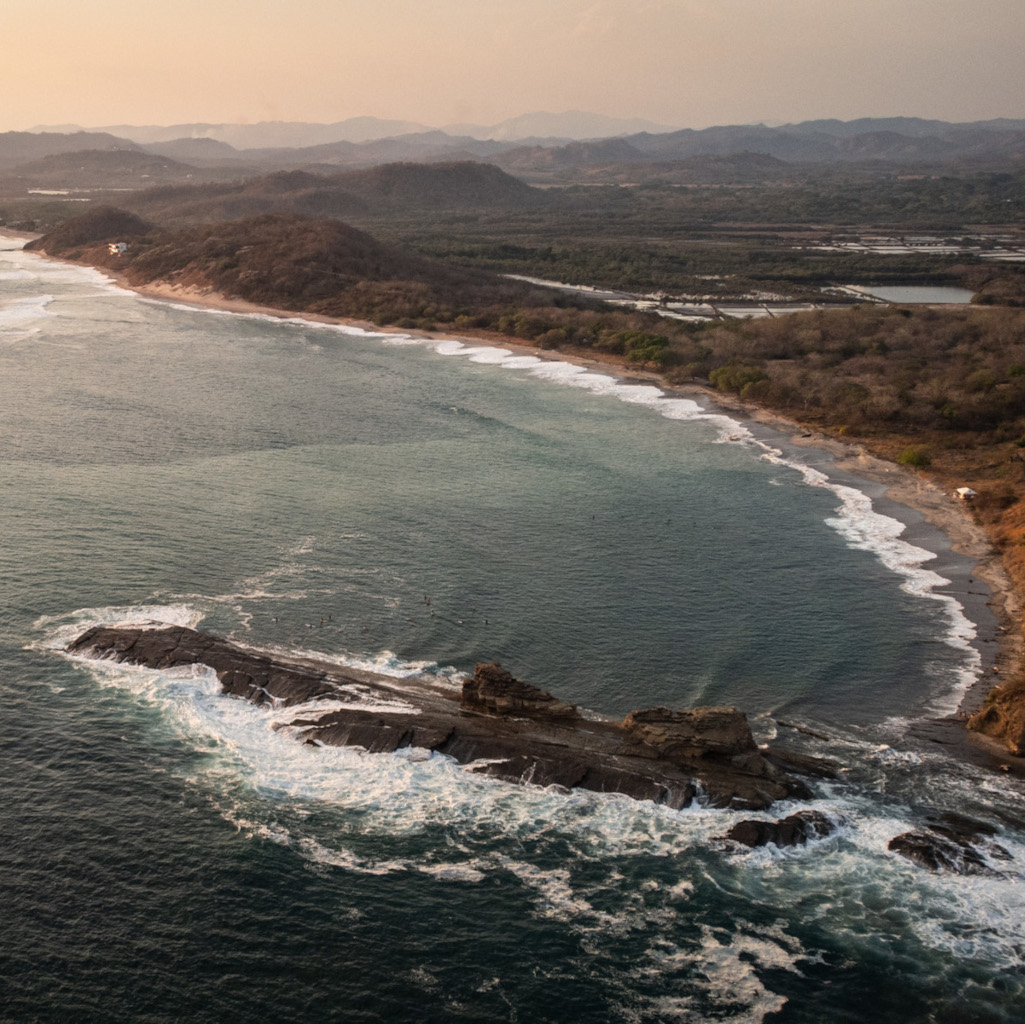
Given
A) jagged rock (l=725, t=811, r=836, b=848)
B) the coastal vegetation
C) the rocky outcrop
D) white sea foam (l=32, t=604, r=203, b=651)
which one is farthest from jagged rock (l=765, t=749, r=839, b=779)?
white sea foam (l=32, t=604, r=203, b=651)

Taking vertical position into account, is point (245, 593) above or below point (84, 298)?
below

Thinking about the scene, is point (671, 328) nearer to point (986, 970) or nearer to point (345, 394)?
point (345, 394)

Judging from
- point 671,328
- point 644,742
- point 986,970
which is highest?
point 671,328

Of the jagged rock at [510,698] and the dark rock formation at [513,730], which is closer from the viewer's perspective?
the dark rock formation at [513,730]

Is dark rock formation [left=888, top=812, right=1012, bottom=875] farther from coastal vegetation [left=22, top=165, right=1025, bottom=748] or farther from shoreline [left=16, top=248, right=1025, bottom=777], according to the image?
coastal vegetation [left=22, top=165, right=1025, bottom=748]

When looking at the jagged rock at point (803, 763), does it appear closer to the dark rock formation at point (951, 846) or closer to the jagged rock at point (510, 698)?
the dark rock formation at point (951, 846)

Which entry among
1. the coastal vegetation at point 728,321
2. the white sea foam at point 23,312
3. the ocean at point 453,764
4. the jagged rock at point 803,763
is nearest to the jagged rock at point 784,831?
the ocean at point 453,764

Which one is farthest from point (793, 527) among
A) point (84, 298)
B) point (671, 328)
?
point (84, 298)
